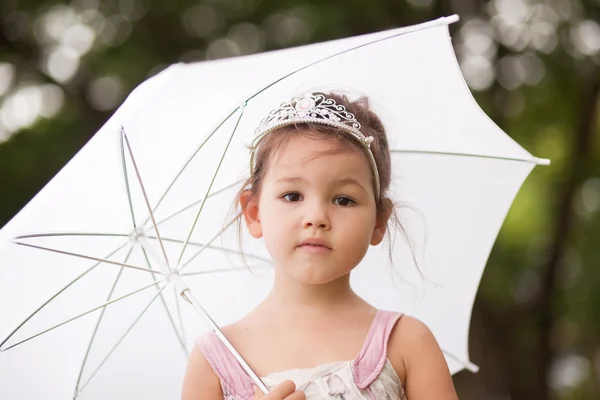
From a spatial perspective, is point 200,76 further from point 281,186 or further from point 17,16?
point 17,16

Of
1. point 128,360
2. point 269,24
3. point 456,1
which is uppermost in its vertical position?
point 269,24

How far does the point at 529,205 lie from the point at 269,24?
298cm

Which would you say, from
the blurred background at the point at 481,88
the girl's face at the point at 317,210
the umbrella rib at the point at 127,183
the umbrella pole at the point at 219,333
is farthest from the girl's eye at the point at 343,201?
the blurred background at the point at 481,88

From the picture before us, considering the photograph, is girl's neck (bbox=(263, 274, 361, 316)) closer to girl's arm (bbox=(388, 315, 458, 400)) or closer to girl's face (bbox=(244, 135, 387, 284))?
girl's face (bbox=(244, 135, 387, 284))

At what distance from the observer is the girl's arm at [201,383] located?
2.37 m

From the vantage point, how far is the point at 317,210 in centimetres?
229

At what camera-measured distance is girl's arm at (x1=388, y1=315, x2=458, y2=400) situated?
2361mm

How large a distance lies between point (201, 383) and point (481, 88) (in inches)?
233

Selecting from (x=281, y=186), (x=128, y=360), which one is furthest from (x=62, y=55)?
(x=281, y=186)

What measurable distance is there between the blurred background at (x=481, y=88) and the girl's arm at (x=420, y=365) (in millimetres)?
4965

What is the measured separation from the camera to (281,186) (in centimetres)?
238

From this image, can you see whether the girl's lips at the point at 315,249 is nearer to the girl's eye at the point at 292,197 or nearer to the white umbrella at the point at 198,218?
the girl's eye at the point at 292,197

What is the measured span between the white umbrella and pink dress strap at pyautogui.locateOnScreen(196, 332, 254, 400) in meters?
0.19

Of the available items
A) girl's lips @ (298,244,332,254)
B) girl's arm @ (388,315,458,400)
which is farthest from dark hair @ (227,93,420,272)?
girl's arm @ (388,315,458,400)
